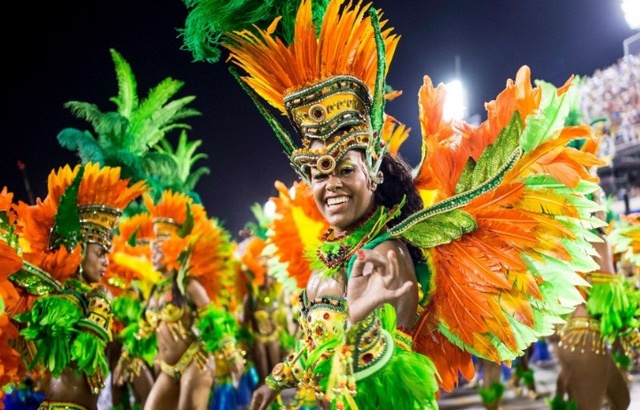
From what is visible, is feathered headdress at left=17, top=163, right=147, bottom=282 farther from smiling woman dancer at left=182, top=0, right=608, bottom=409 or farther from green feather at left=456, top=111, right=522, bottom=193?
green feather at left=456, top=111, right=522, bottom=193

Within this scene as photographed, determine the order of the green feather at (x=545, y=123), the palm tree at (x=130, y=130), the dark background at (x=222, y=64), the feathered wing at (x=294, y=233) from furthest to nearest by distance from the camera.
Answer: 1. the palm tree at (x=130, y=130)
2. the dark background at (x=222, y=64)
3. the feathered wing at (x=294, y=233)
4. the green feather at (x=545, y=123)

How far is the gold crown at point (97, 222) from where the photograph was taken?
4.39m

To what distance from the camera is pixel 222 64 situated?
6.79 meters

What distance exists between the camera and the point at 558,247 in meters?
2.34

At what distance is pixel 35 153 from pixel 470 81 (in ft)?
18.8

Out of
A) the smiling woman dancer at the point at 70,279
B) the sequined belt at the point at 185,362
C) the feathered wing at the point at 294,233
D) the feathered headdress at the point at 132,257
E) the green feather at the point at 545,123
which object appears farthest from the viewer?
the feathered headdress at the point at 132,257

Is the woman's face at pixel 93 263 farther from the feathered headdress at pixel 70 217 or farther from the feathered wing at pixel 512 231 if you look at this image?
the feathered wing at pixel 512 231

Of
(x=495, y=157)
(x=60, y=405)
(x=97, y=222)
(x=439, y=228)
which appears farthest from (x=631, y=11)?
(x=60, y=405)

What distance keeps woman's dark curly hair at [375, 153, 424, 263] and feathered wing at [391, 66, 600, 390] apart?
215 mm

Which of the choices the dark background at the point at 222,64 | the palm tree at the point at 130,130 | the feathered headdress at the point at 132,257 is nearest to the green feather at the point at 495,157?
the dark background at the point at 222,64

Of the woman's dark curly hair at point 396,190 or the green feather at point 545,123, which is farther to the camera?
the woman's dark curly hair at point 396,190

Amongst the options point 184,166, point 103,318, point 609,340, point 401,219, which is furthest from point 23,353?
point 184,166

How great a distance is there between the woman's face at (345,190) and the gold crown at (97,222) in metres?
2.56

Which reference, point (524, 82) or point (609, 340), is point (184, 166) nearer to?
point (609, 340)
